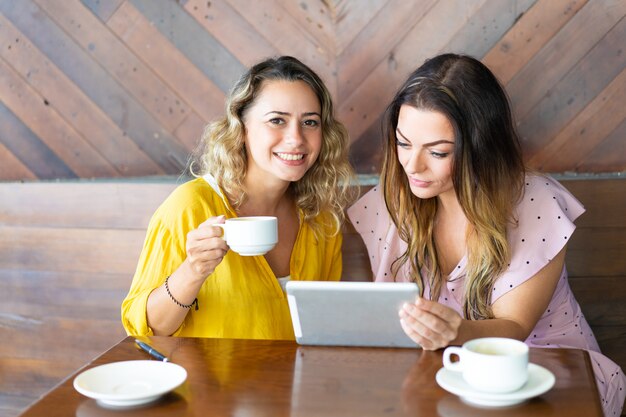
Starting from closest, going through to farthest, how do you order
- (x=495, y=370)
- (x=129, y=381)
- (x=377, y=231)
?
(x=495, y=370)
(x=129, y=381)
(x=377, y=231)

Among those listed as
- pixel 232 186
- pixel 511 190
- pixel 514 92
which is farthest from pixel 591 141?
pixel 232 186

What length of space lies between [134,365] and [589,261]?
1.49m

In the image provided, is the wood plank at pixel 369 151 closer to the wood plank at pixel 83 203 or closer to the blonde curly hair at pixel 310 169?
the blonde curly hair at pixel 310 169

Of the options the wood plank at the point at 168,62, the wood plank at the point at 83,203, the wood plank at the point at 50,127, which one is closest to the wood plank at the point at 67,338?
the wood plank at the point at 83,203

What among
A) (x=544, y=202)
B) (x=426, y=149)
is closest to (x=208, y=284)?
(x=426, y=149)

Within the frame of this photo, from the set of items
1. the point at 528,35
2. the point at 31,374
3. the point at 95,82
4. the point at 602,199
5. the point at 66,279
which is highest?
the point at 528,35

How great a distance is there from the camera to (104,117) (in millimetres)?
2686

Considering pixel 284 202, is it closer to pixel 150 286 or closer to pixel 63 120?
pixel 150 286

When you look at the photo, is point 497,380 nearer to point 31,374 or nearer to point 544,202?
point 544,202

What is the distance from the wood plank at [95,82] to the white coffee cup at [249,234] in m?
1.08

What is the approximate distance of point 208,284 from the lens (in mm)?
1991

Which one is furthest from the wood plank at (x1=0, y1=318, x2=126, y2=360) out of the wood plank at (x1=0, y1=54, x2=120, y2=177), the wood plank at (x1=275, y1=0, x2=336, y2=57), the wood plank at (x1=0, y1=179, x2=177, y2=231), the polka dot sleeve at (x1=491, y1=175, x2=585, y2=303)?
the polka dot sleeve at (x1=491, y1=175, x2=585, y2=303)

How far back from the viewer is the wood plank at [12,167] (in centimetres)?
276

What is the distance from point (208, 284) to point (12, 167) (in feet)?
3.80
